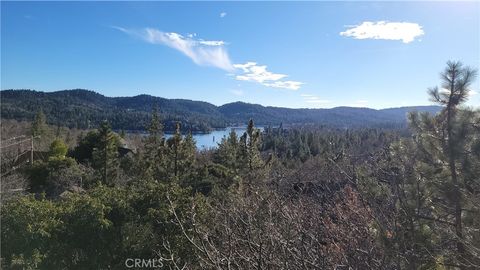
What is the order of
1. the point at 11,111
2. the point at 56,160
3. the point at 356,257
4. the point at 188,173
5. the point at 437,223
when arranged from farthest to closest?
the point at 11,111 → the point at 56,160 → the point at 188,173 → the point at 437,223 → the point at 356,257

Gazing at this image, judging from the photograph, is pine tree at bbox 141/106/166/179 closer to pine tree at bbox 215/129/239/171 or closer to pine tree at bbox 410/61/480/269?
pine tree at bbox 215/129/239/171

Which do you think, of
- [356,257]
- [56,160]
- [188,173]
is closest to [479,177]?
[356,257]

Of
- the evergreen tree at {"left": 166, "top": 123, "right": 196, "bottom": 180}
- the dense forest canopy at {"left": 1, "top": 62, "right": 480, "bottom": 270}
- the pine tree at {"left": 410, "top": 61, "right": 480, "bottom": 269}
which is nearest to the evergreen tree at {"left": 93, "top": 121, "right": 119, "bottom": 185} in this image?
the evergreen tree at {"left": 166, "top": 123, "right": 196, "bottom": 180}

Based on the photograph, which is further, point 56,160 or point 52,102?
point 52,102

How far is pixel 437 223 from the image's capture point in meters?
6.11

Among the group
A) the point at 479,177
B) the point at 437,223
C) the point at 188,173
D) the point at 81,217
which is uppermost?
the point at 479,177

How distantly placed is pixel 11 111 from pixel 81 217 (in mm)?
104139

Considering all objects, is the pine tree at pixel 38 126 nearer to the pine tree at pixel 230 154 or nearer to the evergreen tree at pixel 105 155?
the pine tree at pixel 230 154

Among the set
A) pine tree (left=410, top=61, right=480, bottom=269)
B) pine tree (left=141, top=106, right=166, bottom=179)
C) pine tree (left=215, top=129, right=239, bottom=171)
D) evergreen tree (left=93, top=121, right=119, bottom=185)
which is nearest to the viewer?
pine tree (left=410, top=61, right=480, bottom=269)

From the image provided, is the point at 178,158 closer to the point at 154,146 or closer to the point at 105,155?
the point at 105,155

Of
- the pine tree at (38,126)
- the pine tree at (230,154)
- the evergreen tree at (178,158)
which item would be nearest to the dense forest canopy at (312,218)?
the evergreen tree at (178,158)

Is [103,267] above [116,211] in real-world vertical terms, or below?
below

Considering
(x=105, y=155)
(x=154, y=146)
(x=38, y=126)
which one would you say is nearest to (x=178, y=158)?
(x=105, y=155)

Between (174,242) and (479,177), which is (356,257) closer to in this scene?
(479,177)
